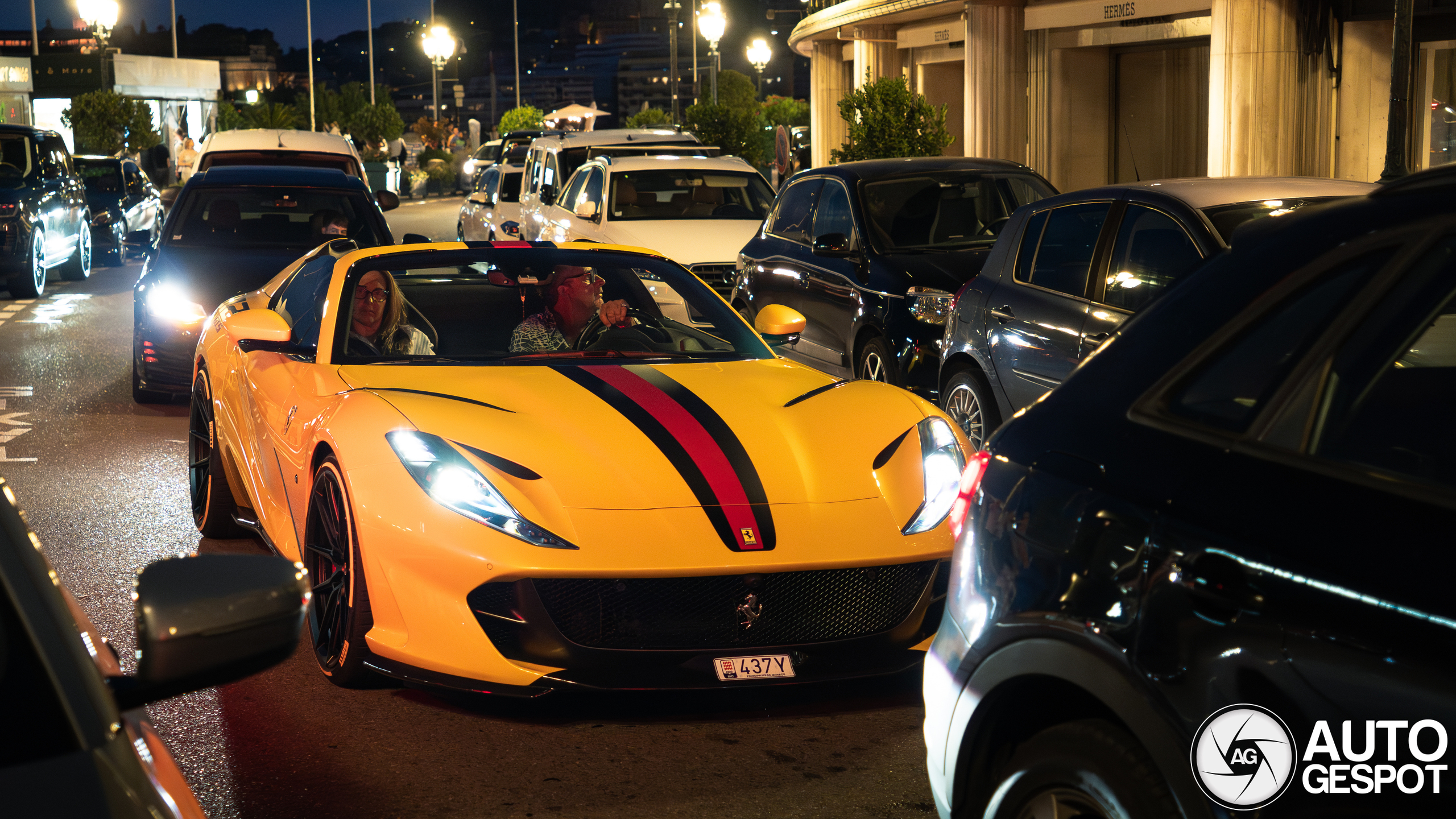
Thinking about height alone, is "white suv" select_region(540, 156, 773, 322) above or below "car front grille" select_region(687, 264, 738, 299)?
above

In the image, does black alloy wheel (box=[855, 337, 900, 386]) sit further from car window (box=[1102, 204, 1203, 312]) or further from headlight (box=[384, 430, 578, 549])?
headlight (box=[384, 430, 578, 549])

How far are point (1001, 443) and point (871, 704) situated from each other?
6.87ft

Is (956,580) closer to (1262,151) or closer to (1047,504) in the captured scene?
(1047,504)

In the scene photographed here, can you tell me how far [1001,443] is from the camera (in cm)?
312

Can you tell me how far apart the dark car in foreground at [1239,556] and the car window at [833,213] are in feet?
27.0

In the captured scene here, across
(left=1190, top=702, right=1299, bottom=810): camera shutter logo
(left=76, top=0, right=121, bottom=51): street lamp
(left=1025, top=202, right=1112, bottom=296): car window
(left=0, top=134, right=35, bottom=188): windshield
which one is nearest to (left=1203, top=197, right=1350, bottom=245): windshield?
(left=1025, top=202, right=1112, bottom=296): car window

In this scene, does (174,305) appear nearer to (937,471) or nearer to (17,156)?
(937,471)

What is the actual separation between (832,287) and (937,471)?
6005mm

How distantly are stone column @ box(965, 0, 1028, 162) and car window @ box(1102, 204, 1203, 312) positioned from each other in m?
18.8

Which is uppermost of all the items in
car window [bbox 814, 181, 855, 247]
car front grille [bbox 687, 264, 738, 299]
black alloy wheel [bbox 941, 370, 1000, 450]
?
car window [bbox 814, 181, 855, 247]

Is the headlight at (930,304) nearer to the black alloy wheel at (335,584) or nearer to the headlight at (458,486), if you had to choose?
Result: the black alloy wheel at (335,584)

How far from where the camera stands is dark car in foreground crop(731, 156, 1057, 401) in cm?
1022

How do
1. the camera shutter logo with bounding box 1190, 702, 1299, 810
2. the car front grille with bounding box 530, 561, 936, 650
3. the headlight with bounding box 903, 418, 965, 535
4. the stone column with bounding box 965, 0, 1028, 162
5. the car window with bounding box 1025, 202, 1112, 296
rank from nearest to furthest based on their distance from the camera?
the camera shutter logo with bounding box 1190, 702, 1299, 810
the car front grille with bounding box 530, 561, 936, 650
the headlight with bounding box 903, 418, 965, 535
the car window with bounding box 1025, 202, 1112, 296
the stone column with bounding box 965, 0, 1028, 162
